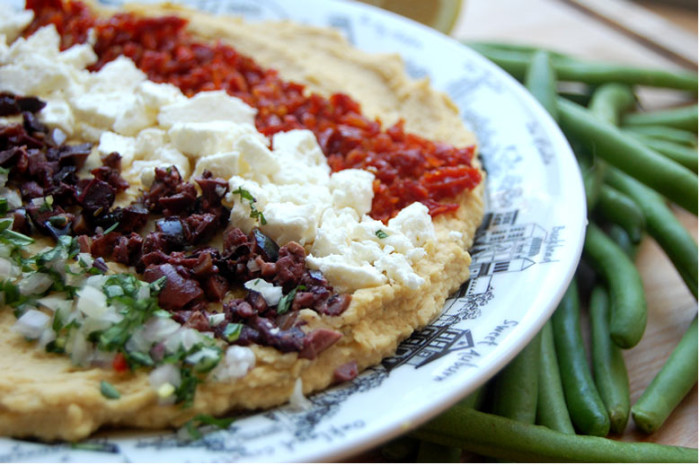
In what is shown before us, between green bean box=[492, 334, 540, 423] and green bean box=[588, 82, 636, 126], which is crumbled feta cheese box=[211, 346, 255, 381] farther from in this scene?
green bean box=[588, 82, 636, 126]

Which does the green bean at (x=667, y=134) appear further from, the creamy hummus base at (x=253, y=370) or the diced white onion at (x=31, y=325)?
the diced white onion at (x=31, y=325)

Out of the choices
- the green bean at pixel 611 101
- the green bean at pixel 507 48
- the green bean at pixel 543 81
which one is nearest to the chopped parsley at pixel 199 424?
the green bean at pixel 543 81

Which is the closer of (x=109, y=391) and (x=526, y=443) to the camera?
(x=109, y=391)

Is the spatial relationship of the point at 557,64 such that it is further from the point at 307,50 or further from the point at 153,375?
the point at 153,375

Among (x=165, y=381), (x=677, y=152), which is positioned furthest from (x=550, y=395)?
(x=677, y=152)

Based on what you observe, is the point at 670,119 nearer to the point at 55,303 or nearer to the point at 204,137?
the point at 204,137

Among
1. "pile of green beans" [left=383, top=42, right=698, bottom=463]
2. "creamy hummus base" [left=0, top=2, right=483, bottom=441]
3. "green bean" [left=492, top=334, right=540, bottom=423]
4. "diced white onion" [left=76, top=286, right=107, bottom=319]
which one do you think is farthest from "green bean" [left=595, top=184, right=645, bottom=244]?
"diced white onion" [left=76, top=286, right=107, bottom=319]

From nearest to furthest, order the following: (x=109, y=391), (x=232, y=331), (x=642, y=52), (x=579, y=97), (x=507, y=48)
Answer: (x=109, y=391)
(x=232, y=331)
(x=579, y=97)
(x=507, y=48)
(x=642, y=52)
